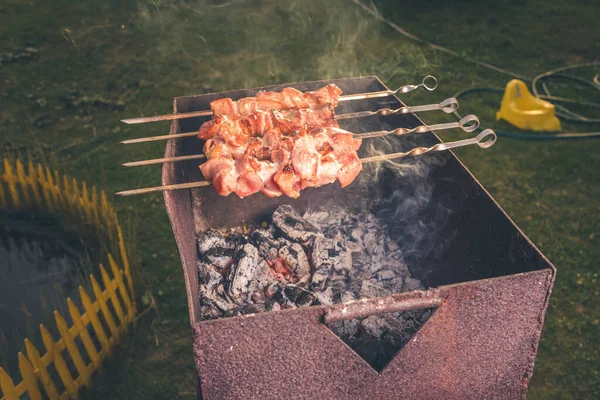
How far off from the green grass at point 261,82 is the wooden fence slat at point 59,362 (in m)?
0.27

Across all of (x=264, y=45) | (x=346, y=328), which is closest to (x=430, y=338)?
(x=346, y=328)

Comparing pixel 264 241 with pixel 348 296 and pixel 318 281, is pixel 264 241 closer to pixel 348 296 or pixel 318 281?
pixel 318 281

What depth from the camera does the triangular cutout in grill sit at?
3.42m

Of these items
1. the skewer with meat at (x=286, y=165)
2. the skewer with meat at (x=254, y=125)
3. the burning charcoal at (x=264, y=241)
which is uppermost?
the skewer with meat at (x=254, y=125)

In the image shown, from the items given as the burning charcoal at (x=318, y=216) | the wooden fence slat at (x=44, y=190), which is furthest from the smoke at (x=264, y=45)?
the burning charcoal at (x=318, y=216)

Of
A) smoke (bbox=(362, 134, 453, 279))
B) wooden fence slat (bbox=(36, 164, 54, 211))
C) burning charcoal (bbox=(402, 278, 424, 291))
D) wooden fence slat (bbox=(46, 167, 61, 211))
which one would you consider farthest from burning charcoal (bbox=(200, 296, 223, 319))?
wooden fence slat (bbox=(36, 164, 54, 211))

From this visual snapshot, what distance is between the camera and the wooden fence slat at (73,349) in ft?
12.9

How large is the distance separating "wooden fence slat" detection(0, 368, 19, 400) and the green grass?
0.90m

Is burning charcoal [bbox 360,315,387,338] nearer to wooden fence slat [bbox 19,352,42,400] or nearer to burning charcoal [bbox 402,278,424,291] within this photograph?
burning charcoal [bbox 402,278,424,291]

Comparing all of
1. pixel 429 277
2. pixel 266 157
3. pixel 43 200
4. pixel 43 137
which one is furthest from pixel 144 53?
pixel 429 277

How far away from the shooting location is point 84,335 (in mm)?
4270

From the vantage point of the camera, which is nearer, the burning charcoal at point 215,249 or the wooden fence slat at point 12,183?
the burning charcoal at point 215,249

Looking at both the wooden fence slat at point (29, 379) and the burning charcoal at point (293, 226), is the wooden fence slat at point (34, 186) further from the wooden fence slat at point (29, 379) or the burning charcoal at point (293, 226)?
the burning charcoal at point (293, 226)

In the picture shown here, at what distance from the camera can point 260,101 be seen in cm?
462
